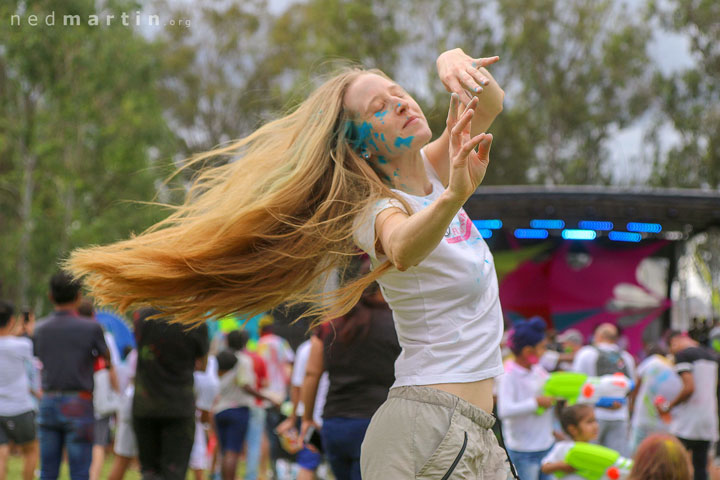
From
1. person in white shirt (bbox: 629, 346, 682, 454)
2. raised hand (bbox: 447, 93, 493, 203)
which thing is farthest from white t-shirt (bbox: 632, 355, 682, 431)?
raised hand (bbox: 447, 93, 493, 203)

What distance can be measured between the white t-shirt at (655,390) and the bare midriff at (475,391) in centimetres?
627

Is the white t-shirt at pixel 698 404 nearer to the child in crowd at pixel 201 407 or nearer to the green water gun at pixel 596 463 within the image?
the green water gun at pixel 596 463

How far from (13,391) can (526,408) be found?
4021mm

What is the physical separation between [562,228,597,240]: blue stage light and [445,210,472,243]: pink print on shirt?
1497 cm

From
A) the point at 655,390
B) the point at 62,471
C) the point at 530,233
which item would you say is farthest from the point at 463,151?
the point at 530,233

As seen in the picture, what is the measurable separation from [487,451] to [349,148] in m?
0.91

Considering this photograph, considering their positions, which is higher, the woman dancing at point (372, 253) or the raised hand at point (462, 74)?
the raised hand at point (462, 74)

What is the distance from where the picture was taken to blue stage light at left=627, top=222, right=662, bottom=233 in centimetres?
1655

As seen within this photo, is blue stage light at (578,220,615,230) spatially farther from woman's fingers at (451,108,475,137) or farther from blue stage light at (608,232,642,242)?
woman's fingers at (451,108,475,137)

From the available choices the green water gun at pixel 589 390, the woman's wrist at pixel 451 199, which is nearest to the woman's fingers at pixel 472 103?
the woman's wrist at pixel 451 199

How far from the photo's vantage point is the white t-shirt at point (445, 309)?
233 centimetres

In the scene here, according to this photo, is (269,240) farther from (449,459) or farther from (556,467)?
(556,467)

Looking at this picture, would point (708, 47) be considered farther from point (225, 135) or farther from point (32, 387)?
point (32, 387)

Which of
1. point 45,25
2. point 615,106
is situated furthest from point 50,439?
point 615,106
